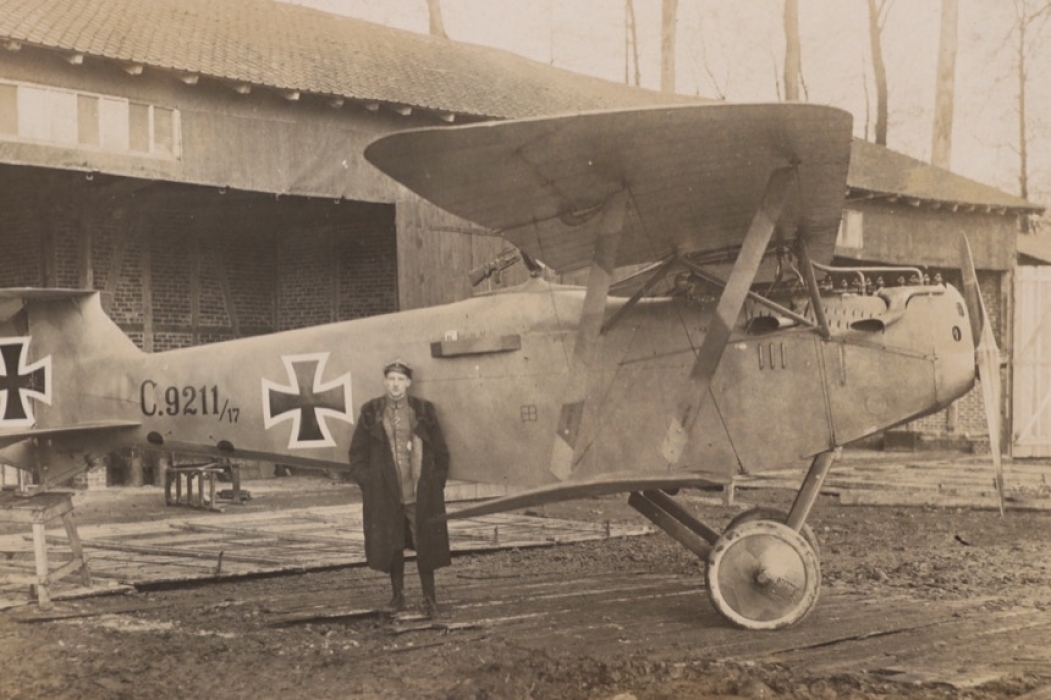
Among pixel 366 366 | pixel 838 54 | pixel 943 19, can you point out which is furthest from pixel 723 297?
pixel 838 54

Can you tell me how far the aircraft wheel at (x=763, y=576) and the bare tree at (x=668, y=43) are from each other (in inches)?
1100

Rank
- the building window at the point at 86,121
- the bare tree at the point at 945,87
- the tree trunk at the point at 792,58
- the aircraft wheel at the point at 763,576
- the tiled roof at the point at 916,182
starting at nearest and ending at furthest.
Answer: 1. the aircraft wheel at the point at 763,576
2. the building window at the point at 86,121
3. the tiled roof at the point at 916,182
4. the bare tree at the point at 945,87
5. the tree trunk at the point at 792,58

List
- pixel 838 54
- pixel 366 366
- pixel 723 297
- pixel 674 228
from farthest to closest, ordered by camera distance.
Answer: pixel 838 54
pixel 366 366
pixel 674 228
pixel 723 297

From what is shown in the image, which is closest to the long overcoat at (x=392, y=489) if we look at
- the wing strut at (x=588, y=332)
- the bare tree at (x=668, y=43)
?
the wing strut at (x=588, y=332)

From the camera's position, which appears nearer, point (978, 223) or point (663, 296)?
point (663, 296)

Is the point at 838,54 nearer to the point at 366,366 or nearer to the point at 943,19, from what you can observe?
the point at 943,19

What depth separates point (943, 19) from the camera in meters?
30.5

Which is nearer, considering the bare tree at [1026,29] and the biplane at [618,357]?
the biplane at [618,357]

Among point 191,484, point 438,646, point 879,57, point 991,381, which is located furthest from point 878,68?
point 438,646

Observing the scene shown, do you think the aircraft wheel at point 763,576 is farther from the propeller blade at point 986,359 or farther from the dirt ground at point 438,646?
the propeller blade at point 986,359

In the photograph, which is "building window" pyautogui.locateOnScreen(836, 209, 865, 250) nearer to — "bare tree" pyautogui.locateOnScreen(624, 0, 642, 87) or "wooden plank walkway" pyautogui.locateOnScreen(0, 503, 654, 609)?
"wooden plank walkway" pyautogui.locateOnScreen(0, 503, 654, 609)

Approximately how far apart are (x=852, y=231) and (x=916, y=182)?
3.86 meters

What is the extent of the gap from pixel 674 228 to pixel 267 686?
4028mm

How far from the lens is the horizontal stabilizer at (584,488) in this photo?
6.57m
